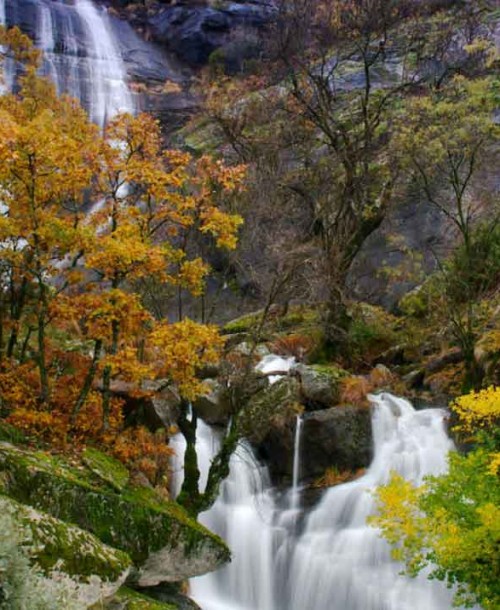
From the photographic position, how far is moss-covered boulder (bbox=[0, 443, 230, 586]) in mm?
6457

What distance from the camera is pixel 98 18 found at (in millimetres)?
44188

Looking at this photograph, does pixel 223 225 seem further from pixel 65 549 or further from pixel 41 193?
pixel 65 549

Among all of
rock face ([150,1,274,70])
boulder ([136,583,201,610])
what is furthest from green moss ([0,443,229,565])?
rock face ([150,1,274,70])

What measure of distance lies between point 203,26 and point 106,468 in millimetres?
42924

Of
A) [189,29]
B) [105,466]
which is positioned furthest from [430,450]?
[189,29]

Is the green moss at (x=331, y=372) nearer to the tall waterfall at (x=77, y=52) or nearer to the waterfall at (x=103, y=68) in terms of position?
the waterfall at (x=103, y=68)

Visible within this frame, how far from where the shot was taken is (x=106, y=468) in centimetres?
A: 786

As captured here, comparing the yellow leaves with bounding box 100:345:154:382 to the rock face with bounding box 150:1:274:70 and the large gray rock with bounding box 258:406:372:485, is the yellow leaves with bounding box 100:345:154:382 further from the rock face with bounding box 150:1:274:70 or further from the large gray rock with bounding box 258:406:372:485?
the rock face with bounding box 150:1:274:70

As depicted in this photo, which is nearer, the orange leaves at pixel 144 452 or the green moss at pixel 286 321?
the orange leaves at pixel 144 452

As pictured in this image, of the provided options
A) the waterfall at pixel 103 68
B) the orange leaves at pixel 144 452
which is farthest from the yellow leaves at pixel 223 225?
the waterfall at pixel 103 68

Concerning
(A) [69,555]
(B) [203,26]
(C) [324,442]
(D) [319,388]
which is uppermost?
(B) [203,26]

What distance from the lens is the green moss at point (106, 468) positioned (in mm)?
7543

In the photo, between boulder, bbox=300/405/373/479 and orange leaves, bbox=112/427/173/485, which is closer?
orange leaves, bbox=112/427/173/485

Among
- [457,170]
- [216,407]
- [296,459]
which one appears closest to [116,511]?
[296,459]
